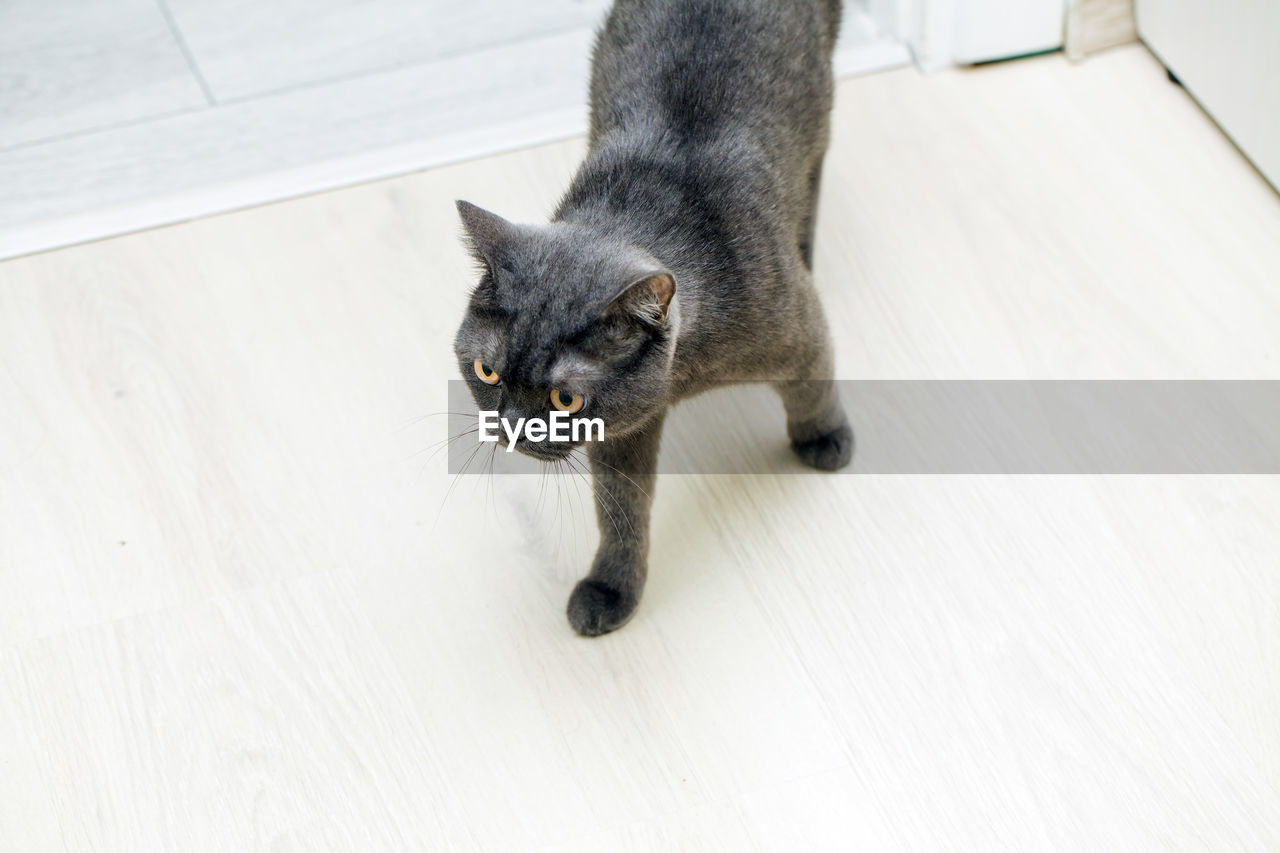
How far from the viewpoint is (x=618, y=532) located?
1216 mm

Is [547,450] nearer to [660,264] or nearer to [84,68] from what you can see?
[660,264]

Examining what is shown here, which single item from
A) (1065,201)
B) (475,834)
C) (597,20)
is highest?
(597,20)

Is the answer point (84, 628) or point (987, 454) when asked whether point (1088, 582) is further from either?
point (84, 628)

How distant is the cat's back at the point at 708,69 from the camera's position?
1.17m

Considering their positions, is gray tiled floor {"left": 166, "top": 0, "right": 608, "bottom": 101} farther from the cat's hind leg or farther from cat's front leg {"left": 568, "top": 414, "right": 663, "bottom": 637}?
cat's front leg {"left": 568, "top": 414, "right": 663, "bottom": 637}

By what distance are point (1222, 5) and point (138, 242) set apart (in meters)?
1.36

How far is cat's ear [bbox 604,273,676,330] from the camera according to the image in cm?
93

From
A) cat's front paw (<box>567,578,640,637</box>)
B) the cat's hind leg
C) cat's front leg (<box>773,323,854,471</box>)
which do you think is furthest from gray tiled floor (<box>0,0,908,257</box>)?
cat's front paw (<box>567,578,640,637</box>)

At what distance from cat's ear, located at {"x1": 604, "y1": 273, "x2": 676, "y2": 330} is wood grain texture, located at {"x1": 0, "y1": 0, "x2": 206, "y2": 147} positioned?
1049mm

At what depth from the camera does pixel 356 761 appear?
117 centimetres

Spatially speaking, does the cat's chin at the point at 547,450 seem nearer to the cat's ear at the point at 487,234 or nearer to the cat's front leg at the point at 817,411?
the cat's ear at the point at 487,234

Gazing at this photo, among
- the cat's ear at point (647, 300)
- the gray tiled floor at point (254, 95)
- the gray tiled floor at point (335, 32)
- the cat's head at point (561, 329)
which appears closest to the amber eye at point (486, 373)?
the cat's head at point (561, 329)

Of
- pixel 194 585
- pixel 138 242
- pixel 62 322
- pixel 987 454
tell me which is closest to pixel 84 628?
pixel 194 585

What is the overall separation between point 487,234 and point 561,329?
0.32ft
